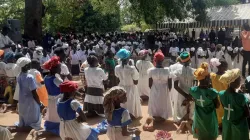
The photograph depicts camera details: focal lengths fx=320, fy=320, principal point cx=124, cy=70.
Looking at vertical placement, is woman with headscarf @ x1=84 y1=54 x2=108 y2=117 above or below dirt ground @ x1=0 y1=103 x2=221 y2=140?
above

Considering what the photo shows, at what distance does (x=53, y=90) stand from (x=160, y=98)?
7.56 feet

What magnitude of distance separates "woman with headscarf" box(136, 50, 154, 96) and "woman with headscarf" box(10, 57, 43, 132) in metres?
3.13

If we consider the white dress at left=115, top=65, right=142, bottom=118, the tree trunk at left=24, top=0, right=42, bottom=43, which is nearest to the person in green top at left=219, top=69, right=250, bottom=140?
the white dress at left=115, top=65, right=142, bottom=118

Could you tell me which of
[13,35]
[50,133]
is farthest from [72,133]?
[13,35]

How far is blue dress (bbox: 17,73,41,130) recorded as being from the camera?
21.0 ft

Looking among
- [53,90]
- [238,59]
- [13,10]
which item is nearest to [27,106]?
[53,90]

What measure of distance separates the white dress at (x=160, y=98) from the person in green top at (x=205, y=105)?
1901mm

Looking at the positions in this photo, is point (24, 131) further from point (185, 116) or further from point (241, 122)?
point (241, 122)

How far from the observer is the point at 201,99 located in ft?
15.7

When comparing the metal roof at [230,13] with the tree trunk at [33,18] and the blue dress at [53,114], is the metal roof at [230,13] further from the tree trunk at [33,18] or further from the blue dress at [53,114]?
the blue dress at [53,114]

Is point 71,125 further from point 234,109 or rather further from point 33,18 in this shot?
point 33,18

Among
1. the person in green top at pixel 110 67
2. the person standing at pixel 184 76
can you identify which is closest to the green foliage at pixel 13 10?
the person in green top at pixel 110 67

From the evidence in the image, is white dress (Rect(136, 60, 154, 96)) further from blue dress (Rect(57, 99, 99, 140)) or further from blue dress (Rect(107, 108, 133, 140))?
blue dress (Rect(107, 108, 133, 140))

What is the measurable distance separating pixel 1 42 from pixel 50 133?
831 centimetres
